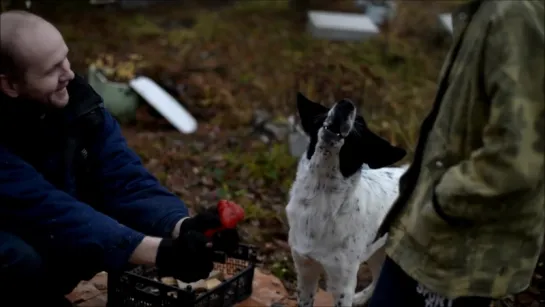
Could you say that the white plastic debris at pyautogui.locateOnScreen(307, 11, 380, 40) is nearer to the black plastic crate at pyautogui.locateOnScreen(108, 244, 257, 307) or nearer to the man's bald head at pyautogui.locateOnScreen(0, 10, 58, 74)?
the black plastic crate at pyautogui.locateOnScreen(108, 244, 257, 307)

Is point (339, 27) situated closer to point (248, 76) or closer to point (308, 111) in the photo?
point (248, 76)

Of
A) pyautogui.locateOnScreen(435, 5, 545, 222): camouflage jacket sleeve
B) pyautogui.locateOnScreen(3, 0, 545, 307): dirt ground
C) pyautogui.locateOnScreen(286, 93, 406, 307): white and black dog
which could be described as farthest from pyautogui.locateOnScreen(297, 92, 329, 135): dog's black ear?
pyautogui.locateOnScreen(3, 0, 545, 307): dirt ground

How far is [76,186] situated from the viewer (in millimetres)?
3098

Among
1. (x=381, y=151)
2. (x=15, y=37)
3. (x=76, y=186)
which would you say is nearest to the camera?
(x=15, y=37)

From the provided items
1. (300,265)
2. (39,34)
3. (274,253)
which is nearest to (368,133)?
(300,265)

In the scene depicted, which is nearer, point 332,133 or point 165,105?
point 332,133

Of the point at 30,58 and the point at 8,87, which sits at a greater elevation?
the point at 30,58

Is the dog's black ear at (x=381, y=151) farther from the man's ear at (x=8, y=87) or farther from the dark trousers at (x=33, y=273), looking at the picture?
the man's ear at (x=8, y=87)

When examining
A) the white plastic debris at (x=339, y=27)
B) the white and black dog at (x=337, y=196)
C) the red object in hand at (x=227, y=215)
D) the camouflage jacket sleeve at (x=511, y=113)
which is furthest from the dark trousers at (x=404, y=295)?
the white plastic debris at (x=339, y=27)

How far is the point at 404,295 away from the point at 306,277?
3.43 ft

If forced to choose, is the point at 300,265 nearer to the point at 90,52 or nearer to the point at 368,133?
the point at 368,133

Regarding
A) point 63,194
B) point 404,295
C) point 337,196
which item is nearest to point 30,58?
point 63,194

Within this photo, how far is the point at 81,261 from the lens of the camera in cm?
284

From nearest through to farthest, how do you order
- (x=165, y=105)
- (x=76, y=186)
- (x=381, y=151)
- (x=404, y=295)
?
(x=404, y=295), (x=381, y=151), (x=76, y=186), (x=165, y=105)
